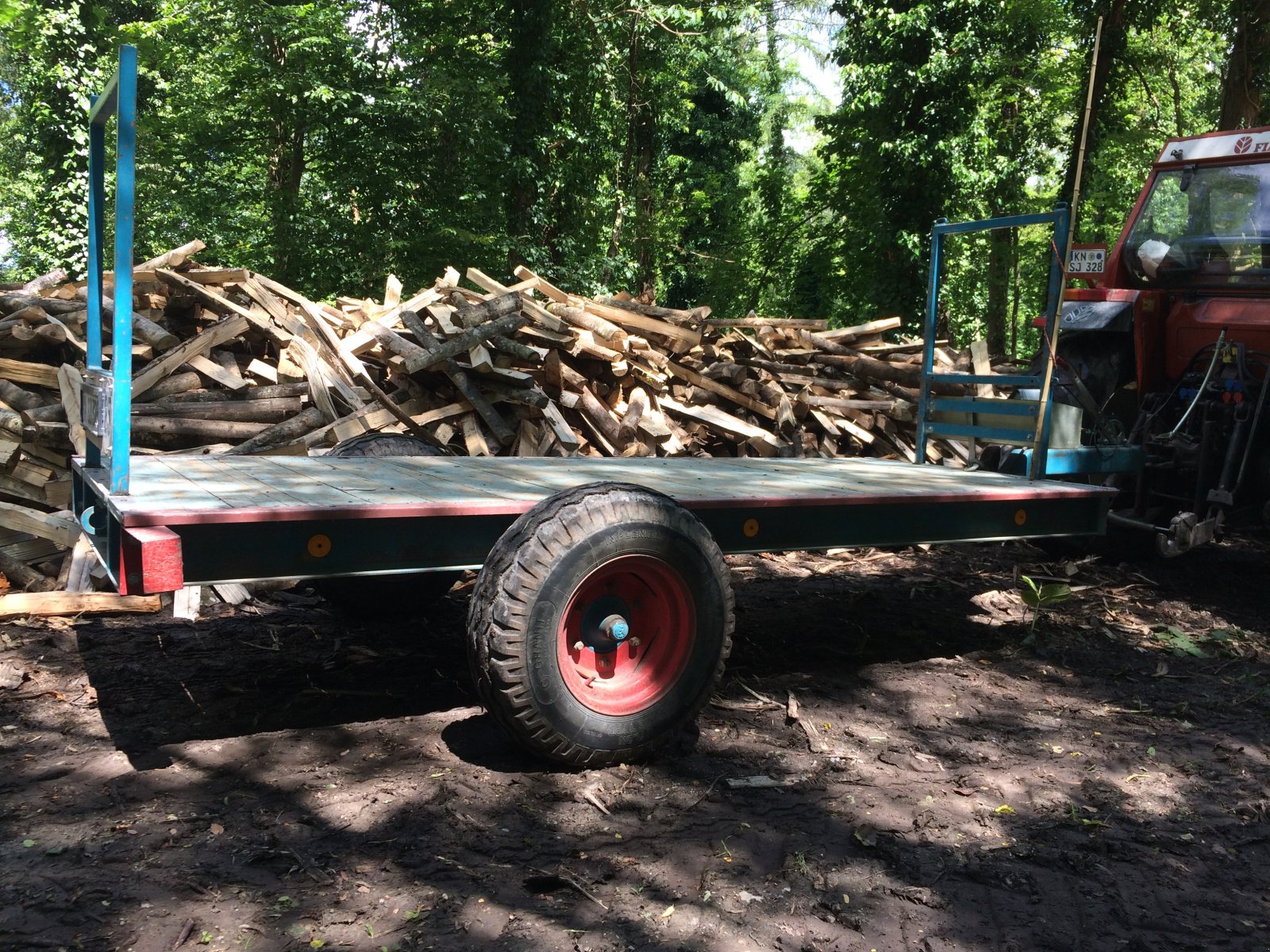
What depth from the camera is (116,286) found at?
3.16m

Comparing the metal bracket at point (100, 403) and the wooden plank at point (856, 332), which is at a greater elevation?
the wooden plank at point (856, 332)

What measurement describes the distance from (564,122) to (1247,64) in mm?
11809

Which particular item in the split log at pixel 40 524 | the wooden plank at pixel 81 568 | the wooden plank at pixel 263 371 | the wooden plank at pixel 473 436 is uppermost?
the wooden plank at pixel 263 371

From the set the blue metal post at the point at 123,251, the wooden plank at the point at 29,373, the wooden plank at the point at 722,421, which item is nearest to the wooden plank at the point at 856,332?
the wooden plank at the point at 722,421

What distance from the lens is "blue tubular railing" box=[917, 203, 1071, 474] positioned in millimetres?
5266

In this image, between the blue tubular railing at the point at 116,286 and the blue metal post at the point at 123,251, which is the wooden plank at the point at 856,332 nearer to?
the blue tubular railing at the point at 116,286

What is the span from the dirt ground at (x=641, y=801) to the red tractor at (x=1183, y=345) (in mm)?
1029

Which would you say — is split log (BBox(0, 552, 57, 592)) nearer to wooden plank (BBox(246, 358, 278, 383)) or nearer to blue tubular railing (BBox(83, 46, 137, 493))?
blue tubular railing (BBox(83, 46, 137, 493))

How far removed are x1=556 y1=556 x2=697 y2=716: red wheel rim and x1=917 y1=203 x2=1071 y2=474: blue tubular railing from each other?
272 centimetres

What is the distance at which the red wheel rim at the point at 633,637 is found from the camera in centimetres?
377

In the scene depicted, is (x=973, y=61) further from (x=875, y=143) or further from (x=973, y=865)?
(x=973, y=865)

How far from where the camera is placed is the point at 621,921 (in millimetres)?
2787

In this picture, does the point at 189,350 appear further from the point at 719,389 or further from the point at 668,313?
the point at 668,313

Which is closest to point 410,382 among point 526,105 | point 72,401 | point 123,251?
point 72,401
